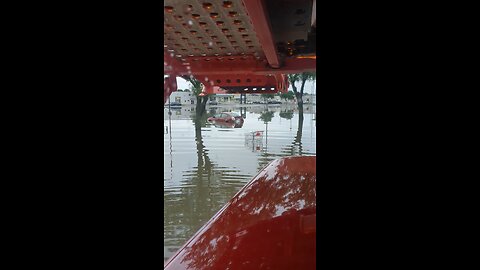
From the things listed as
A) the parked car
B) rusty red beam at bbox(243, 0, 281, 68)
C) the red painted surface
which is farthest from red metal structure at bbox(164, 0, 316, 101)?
the parked car

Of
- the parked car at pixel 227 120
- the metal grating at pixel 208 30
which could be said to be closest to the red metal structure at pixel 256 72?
the metal grating at pixel 208 30

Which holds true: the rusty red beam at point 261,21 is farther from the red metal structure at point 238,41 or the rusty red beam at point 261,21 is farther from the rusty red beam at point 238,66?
the rusty red beam at point 238,66

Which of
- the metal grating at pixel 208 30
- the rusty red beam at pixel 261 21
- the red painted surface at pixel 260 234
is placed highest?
the metal grating at pixel 208 30

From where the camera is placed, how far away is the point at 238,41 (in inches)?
78.4

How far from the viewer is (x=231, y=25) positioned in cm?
166

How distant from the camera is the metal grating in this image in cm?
139

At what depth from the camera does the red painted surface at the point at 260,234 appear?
907mm

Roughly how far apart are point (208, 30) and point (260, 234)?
1.15 metres

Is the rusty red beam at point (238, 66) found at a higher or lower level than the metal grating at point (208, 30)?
lower

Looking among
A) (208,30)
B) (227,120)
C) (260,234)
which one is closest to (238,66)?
(208,30)

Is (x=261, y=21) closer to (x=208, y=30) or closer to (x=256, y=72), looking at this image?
(x=208, y=30)

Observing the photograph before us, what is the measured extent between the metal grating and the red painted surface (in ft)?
2.66
